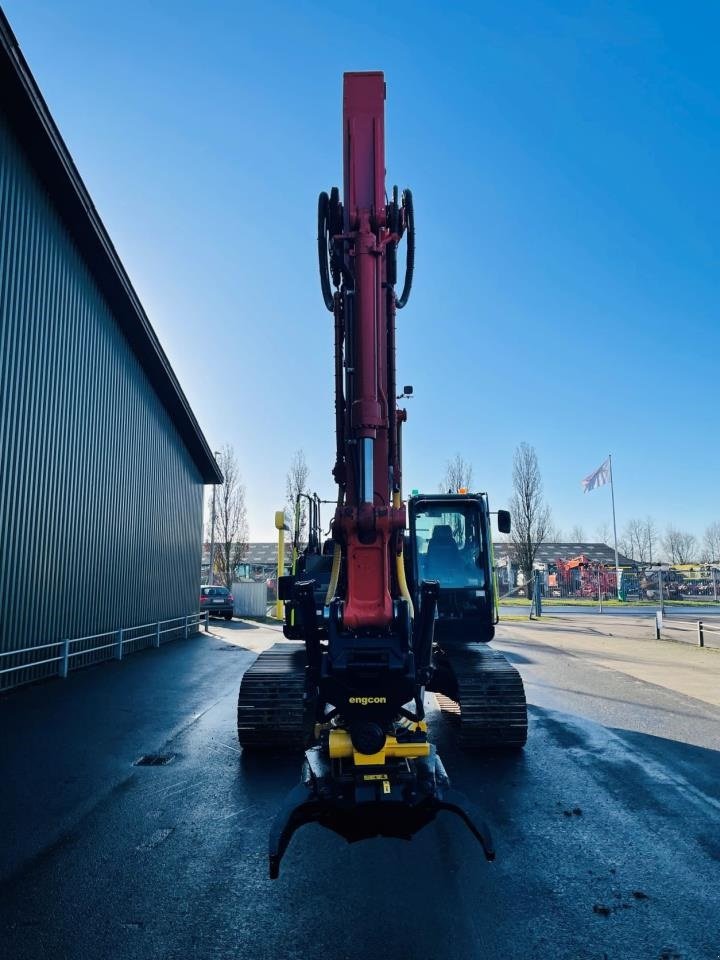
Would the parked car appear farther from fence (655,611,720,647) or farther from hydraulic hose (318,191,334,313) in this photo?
hydraulic hose (318,191,334,313)

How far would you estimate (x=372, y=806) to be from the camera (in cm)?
421

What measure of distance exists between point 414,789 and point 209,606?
94.2ft

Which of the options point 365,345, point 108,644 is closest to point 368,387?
point 365,345

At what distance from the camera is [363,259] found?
5.34 metres

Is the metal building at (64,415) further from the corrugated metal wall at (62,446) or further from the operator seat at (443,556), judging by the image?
the operator seat at (443,556)

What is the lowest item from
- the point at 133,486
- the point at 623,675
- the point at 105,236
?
the point at 623,675

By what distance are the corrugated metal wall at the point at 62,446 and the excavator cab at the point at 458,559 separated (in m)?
7.42

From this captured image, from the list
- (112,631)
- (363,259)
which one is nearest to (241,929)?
(363,259)

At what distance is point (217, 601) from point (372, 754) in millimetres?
28491

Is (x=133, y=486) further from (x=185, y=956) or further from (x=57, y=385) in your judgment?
(x=185, y=956)

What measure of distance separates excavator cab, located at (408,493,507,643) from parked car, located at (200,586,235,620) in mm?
24392

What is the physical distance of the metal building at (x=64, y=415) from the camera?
11.8 meters

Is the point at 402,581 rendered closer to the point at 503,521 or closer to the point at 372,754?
the point at 372,754

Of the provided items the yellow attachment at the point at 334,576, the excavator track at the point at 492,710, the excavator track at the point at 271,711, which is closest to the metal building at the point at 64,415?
the excavator track at the point at 271,711
